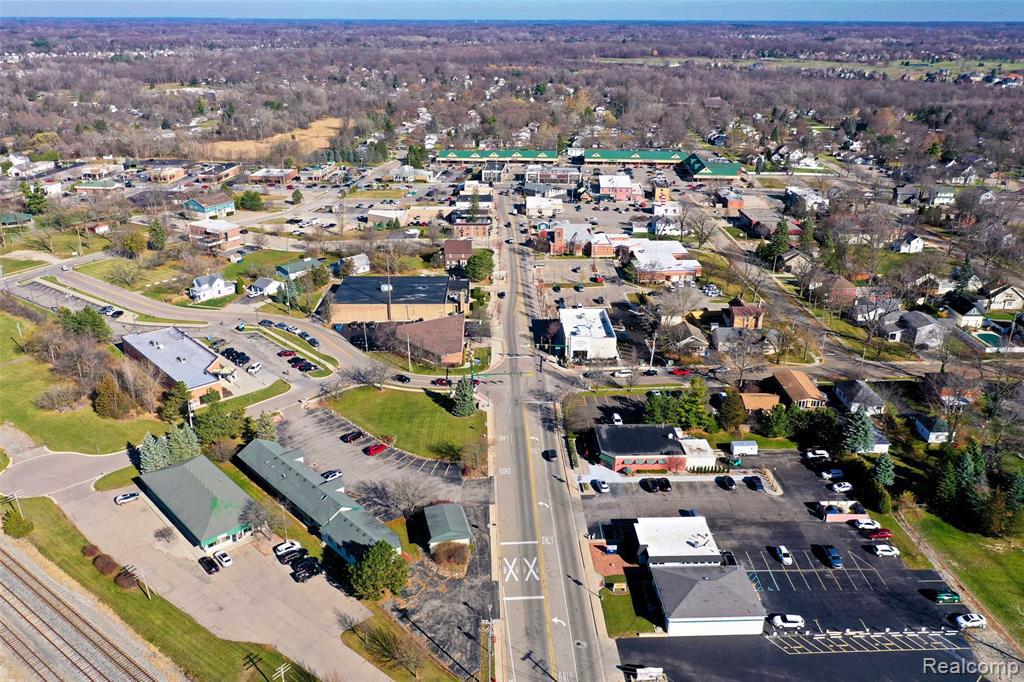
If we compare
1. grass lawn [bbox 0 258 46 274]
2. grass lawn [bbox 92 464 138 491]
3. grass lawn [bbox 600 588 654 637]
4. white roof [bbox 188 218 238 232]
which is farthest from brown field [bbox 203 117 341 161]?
grass lawn [bbox 600 588 654 637]

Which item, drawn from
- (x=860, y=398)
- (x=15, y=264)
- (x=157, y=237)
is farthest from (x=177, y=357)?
(x=860, y=398)

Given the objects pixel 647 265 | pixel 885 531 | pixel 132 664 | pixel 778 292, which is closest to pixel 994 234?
pixel 778 292

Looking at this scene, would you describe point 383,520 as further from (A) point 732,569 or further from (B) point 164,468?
(A) point 732,569

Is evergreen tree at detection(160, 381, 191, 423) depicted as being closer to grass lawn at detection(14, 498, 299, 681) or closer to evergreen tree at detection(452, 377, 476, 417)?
grass lawn at detection(14, 498, 299, 681)

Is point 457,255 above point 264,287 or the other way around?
above

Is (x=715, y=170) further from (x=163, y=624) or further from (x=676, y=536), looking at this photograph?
(x=163, y=624)
